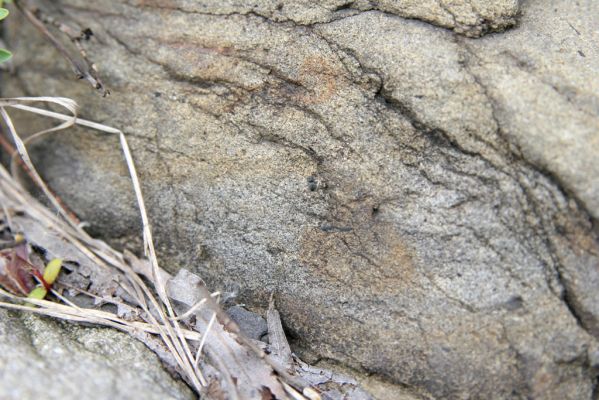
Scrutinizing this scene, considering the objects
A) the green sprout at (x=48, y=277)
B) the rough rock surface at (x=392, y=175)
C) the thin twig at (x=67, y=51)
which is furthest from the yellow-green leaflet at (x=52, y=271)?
the thin twig at (x=67, y=51)

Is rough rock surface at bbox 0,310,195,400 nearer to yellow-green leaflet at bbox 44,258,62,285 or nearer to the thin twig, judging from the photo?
yellow-green leaflet at bbox 44,258,62,285

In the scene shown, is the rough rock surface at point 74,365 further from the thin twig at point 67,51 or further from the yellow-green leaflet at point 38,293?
the thin twig at point 67,51

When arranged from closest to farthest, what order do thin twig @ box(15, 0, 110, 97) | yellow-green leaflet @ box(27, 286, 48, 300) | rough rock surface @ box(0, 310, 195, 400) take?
rough rock surface @ box(0, 310, 195, 400)
yellow-green leaflet @ box(27, 286, 48, 300)
thin twig @ box(15, 0, 110, 97)

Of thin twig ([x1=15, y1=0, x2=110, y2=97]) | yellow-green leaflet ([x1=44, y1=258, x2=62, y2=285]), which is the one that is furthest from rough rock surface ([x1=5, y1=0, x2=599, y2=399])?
yellow-green leaflet ([x1=44, y1=258, x2=62, y2=285])

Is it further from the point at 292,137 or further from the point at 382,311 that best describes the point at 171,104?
the point at 382,311

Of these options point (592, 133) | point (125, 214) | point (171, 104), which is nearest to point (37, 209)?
point (125, 214)
